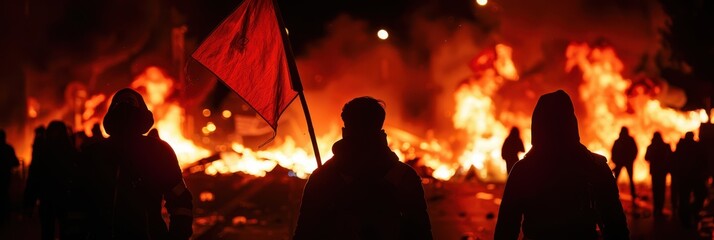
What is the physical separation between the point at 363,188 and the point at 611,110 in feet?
97.0

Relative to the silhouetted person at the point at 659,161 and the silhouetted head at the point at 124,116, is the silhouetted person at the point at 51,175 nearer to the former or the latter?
the silhouetted head at the point at 124,116

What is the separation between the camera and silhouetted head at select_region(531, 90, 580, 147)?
4.53 metres

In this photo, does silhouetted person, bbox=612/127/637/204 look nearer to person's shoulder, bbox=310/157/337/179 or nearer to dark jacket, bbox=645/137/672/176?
dark jacket, bbox=645/137/672/176

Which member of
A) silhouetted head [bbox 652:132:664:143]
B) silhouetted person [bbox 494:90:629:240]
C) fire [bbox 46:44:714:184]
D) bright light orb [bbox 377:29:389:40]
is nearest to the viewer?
silhouetted person [bbox 494:90:629:240]

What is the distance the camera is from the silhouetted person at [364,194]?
13.4 feet

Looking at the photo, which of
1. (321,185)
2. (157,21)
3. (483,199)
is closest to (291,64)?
(321,185)

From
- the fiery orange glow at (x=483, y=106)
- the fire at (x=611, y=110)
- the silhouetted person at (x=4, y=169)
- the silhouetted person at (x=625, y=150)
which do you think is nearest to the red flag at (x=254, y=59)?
the silhouetted person at (x=4, y=169)

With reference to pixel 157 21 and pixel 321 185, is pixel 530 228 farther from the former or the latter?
pixel 157 21

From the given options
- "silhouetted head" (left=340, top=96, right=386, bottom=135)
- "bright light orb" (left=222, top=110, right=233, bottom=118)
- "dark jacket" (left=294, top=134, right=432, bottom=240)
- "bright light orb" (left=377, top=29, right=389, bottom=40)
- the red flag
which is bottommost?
"dark jacket" (left=294, top=134, right=432, bottom=240)

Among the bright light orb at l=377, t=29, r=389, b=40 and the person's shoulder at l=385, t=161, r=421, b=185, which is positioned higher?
the bright light orb at l=377, t=29, r=389, b=40

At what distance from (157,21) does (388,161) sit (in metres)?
37.3

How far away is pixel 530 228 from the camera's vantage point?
4555mm

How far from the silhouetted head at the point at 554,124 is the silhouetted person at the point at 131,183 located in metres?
1.87

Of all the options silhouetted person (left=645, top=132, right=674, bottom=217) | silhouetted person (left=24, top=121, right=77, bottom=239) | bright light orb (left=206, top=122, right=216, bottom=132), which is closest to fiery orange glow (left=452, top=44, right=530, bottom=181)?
silhouetted person (left=645, top=132, right=674, bottom=217)
